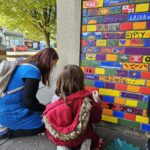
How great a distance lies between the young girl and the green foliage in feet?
20.6

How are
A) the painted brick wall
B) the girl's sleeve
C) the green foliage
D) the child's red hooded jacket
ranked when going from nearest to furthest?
1. the child's red hooded jacket
2. the girl's sleeve
3. the painted brick wall
4. the green foliage

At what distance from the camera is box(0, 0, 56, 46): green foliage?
7703mm

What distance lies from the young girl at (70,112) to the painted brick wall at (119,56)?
2.32 ft

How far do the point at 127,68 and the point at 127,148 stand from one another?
1.01 meters

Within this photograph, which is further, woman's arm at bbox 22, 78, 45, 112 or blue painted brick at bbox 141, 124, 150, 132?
blue painted brick at bbox 141, 124, 150, 132

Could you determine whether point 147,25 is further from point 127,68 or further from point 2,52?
point 2,52

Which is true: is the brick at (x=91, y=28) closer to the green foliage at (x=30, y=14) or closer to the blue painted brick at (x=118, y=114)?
the blue painted brick at (x=118, y=114)

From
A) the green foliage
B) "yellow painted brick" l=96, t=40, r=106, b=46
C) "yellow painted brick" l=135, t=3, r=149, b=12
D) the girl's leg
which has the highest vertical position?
the green foliage

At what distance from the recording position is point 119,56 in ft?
8.32

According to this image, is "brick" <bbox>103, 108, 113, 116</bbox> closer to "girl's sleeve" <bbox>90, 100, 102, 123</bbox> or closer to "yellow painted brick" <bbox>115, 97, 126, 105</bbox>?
"yellow painted brick" <bbox>115, 97, 126, 105</bbox>

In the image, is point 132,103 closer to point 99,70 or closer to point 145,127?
point 145,127

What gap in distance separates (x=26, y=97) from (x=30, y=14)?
6.74m

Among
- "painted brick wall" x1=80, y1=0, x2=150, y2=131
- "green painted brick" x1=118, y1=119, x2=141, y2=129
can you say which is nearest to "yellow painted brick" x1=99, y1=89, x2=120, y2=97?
"painted brick wall" x1=80, y1=0, x2=150, y2=131

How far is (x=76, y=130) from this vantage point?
1.91m
